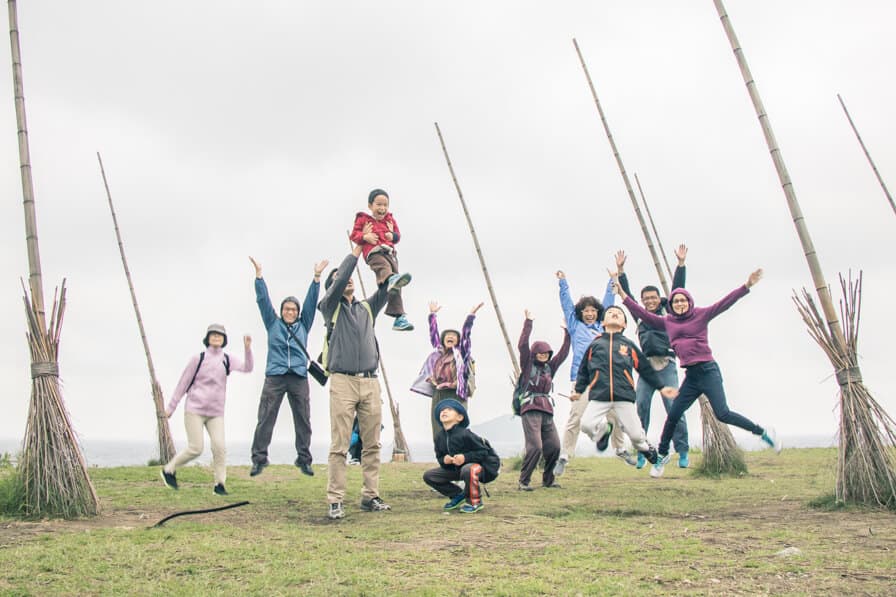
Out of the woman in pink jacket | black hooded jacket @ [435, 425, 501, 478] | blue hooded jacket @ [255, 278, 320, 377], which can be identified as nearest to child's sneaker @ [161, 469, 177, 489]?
the woman in pink jacket

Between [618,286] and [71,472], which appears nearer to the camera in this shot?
[71,472]

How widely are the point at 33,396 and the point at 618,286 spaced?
6.70m

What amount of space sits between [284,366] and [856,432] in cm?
676

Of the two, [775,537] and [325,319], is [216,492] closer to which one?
[325,319]

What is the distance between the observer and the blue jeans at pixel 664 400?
10.8 meters

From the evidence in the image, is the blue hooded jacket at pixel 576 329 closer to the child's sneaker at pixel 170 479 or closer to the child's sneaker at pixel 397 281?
the child's sneaker at pixel 397 281

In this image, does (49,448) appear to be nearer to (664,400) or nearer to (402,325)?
(402,325)

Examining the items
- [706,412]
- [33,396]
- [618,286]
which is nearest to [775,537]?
[618,286]

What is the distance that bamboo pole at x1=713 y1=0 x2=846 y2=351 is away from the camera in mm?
7012

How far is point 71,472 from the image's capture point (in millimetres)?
6887

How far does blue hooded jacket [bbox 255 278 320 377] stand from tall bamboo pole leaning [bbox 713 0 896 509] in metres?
5.97

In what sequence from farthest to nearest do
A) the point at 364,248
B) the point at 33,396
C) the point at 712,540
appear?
the point at 364,248 < the point at 33,396 < the point at 712,540

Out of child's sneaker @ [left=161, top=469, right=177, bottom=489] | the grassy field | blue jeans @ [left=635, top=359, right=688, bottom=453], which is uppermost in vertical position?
blue jeans @ [left=635, top=359, right=688, bottom=453]

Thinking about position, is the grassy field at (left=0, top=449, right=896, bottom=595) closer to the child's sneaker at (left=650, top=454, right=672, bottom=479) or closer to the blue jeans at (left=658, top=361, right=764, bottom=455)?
the blue jeans at (left=658, top=361, right=764, bottom=455)
